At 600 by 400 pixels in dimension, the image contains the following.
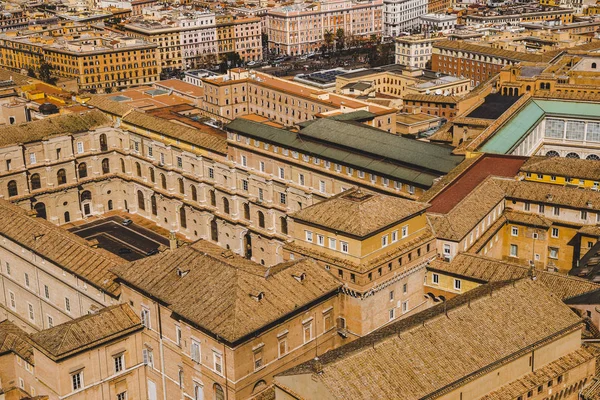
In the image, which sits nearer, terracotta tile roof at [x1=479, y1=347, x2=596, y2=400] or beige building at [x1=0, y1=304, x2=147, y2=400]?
terracotta tile roof at [x1=479, y1=347, x2=596, y2=400]

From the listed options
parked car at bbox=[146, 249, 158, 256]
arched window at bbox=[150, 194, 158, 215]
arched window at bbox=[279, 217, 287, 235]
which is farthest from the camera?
arched window at bbox=[150, 194, 158, 215]

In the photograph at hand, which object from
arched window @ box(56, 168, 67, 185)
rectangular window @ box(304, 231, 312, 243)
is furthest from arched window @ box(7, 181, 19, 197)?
rectangular window @ box(304, 231, 312, 243)

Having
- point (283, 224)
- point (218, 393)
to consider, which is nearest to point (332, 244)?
point (218, 393)

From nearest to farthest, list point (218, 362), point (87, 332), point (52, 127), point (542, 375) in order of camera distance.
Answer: point (542, 375), point (218, 362), point (87, 332), point (52, 127)

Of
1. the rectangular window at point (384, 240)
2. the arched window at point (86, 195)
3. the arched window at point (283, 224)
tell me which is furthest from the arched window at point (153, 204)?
the rectangular window at point (384, 240)

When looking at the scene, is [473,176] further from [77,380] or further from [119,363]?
[77,380]

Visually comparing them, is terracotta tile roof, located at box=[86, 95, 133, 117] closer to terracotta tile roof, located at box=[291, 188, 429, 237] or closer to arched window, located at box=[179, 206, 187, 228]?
arched window, located at box=[179, 206, 187, 228]
